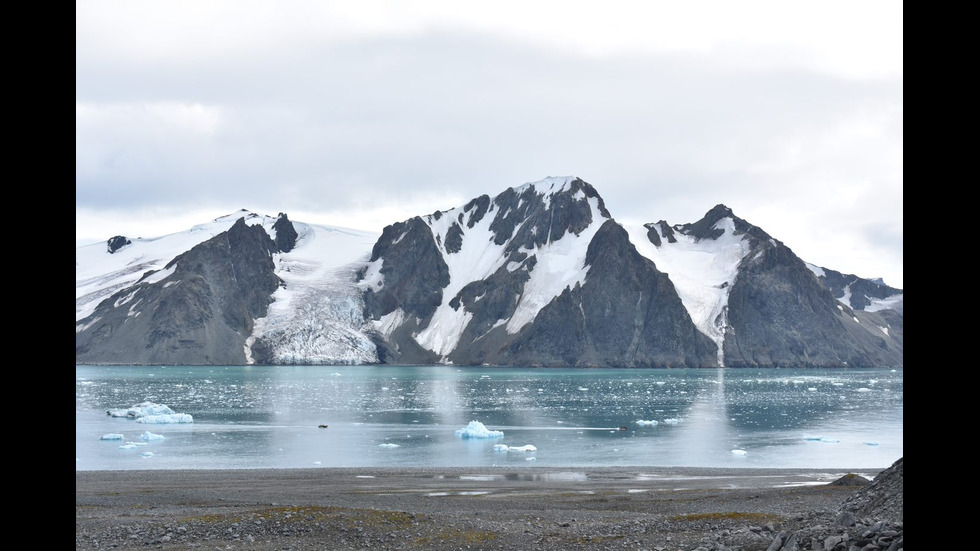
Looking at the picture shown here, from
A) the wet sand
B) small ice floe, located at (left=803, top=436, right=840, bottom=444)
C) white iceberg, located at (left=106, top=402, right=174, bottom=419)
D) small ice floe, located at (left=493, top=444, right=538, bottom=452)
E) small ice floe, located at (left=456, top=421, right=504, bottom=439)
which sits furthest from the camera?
white iceberg, located at (left=106, top=402, right=174, bottom=419)

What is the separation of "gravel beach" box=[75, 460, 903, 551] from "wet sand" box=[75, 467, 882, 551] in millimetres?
73

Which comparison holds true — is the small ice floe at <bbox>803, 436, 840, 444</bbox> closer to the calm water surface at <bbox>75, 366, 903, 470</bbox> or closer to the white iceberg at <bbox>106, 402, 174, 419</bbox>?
the calm water surface at <bbox>75, 366, 903, 470</bbox>

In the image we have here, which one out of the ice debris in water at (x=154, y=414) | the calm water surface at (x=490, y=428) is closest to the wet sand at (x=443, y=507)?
the calm water surface at (x=490, y=428)

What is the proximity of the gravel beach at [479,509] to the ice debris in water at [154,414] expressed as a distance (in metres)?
48.3

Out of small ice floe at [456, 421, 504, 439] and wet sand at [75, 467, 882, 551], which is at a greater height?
wet sand at [75, 467, 882, 551]

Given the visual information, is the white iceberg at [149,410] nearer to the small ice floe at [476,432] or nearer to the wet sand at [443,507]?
the small ice floe at [476,432]

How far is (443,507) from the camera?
40344 millimetres

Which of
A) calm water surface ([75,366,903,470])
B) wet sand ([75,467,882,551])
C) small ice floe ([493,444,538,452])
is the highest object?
wet sand ([75,467,882,551])

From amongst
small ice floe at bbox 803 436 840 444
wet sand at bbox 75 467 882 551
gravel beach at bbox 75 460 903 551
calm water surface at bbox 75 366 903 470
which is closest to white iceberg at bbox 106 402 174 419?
calm water surface at bbox 75 366 903 470

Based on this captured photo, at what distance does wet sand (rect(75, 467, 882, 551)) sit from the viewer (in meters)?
28.2

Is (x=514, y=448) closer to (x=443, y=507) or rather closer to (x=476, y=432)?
(x=476, y=432)
